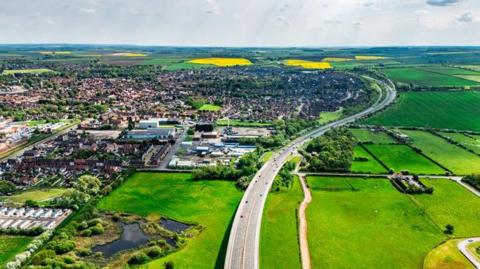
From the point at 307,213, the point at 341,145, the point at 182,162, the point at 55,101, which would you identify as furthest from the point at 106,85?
the point at 307,213

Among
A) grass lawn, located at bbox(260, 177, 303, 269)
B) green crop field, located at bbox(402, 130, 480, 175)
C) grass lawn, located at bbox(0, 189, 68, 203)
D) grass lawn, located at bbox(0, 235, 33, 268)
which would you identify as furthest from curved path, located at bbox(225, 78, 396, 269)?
grass lawn, located at bbox(0, 189, 68, 203)

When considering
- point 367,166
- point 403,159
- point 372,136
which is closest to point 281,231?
point 367,166

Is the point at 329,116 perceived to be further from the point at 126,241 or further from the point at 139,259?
the point at 139,259

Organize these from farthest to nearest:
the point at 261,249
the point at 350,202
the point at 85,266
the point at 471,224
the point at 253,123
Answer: the point at 253,123
the point at 350,202
the point at 471,224
the point at 261,249
the point at 85,266

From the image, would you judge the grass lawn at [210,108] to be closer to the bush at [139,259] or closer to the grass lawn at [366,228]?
the grass lawn at [366,228]

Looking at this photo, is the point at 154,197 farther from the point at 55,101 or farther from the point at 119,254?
the point at 55,101

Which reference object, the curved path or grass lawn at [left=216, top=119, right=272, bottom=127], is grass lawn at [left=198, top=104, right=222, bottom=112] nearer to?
grass lawn at [left=216, top=119, right=272, bottom=127]
